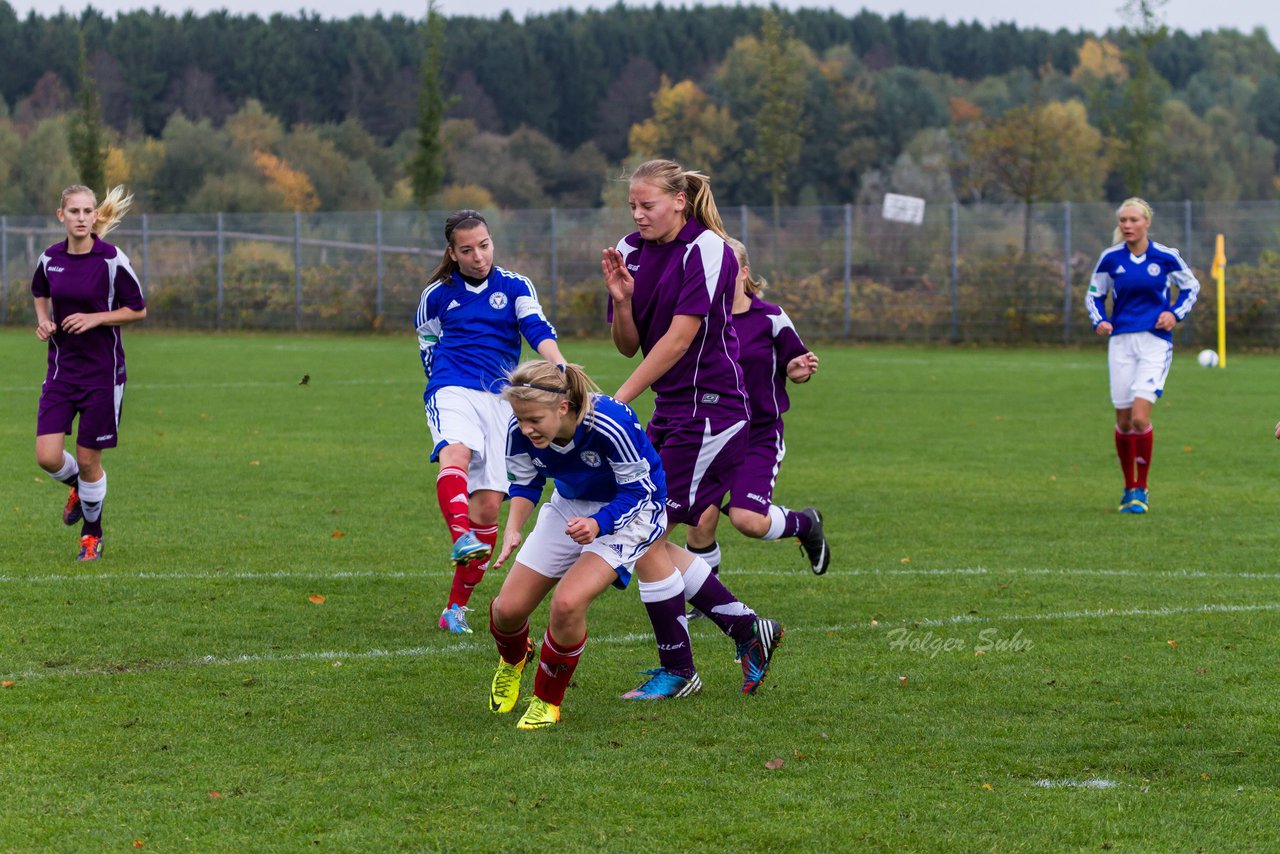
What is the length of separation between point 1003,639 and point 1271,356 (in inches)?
941

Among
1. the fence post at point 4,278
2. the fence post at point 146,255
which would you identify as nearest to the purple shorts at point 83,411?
the fence post at point 146,255

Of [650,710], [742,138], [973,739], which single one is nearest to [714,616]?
[650,710]

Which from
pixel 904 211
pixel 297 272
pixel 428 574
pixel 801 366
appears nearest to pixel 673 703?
pixel 801 366

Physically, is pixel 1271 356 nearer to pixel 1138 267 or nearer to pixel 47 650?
pixel 1138 267

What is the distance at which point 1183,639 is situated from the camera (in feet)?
22.9

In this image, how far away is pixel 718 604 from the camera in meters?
6.31

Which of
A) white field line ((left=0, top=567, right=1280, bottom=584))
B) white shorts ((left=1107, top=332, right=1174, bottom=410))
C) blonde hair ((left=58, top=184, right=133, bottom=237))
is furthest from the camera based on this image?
white shorts ((left=1107, top=332, right=1174, bottom=410))

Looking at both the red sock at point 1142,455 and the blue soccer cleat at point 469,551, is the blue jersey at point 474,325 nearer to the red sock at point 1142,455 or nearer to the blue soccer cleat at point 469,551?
the blue soccer cleat at point 469,551

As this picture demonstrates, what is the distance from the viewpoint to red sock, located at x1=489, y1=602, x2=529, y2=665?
19.6 ft

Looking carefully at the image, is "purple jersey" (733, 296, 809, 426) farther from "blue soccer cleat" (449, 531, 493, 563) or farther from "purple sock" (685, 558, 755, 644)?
"blue soccer cleat" (449, 531, 493, 563)

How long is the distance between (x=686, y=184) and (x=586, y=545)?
61.9 inches

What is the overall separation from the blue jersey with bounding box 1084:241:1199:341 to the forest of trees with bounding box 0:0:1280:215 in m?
53.9

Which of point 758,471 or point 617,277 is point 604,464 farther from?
point 758,471

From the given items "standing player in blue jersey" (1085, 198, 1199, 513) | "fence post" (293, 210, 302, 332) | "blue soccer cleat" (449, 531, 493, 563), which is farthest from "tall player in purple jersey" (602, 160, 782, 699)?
"fence post" (293, 210, 302, 332)
